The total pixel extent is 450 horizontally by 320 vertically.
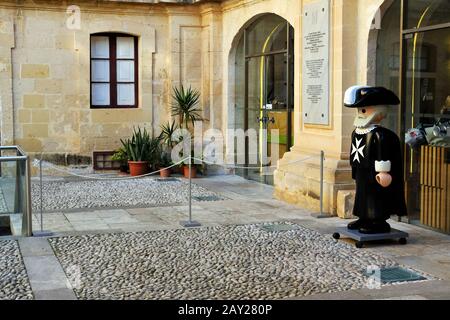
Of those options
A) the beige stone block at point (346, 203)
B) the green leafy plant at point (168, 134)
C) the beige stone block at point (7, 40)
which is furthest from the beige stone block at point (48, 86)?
the beige stone block at point (346, 203)

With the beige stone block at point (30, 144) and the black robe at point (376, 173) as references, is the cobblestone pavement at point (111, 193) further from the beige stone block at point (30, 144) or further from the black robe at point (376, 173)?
the black robe at point (376, 173)

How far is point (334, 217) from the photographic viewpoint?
8.66 m

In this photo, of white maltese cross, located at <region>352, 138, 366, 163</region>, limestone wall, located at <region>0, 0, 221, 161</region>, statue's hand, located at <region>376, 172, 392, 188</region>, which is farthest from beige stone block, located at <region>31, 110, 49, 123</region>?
statue's hand, located at <region>376, 172, 392, 188</region>

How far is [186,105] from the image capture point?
1345 cm

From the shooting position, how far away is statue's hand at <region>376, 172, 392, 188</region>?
22.1ft

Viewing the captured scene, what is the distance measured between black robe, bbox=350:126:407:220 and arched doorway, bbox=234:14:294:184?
409cm

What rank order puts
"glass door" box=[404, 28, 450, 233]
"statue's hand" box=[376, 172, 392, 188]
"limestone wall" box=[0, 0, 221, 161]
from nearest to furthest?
"statue's hand" box=[376, 172, 392, 188]
"glass door" box=[404, 28, 450, 233]
"limestone wall" box=[0, 0, 221, 161]

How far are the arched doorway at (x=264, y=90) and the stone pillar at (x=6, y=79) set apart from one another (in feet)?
14.4

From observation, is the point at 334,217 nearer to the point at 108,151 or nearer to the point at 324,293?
the point at 324,293

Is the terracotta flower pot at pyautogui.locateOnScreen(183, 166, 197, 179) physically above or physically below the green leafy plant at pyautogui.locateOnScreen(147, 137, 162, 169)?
below

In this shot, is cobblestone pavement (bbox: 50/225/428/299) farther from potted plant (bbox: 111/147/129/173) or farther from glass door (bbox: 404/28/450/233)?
potted plant (bbox: 111/147/129/173)

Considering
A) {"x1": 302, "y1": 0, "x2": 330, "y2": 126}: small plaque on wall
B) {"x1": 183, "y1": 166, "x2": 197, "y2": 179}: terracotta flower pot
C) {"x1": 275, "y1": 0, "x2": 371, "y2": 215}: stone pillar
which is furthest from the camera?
{"x1": 183, "y1": 166, "x2": 197, "y2": 179}: terracotta flower pot

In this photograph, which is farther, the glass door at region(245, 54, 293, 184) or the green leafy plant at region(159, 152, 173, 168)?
the green leafy plant at region(159, 152, 173, 168)
